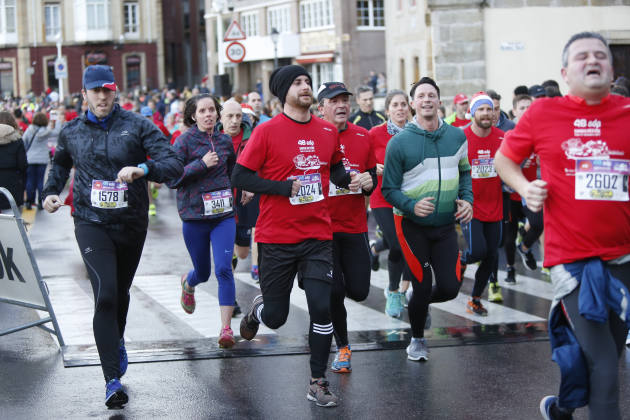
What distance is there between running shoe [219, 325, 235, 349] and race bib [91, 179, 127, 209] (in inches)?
72.0

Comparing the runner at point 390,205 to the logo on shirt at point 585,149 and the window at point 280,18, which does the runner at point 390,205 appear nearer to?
the logo on shirt at point 585,149

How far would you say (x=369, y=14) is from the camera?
5219 centimetres

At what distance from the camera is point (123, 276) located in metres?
7.15

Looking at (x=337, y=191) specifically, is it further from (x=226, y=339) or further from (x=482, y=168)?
(x=482, y=168)

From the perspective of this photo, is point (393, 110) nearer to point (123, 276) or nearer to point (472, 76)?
point (123, 276)

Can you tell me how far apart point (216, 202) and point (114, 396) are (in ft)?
7.84

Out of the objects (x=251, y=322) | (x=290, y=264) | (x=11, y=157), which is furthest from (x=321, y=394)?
(x=11, y=157)

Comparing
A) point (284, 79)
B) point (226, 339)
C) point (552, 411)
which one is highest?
point (284, 79)

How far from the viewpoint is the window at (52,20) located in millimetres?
77500

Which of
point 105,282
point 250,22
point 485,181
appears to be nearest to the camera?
point 105,282

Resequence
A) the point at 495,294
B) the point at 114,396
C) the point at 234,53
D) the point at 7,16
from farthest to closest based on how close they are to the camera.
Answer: the point at 7,16 → the point at 234,53 → the point at 495,294 → the point at 114,396

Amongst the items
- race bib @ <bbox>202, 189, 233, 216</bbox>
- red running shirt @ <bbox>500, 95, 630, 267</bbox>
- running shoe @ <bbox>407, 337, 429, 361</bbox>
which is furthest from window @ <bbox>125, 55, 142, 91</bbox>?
red running shirt @ <bbox>500, 95, 630, 267</bbox>

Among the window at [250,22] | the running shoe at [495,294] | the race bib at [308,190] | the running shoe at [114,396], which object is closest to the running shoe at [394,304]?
the running shoe at [495,294]

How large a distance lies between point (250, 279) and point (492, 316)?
3429 millimetres
